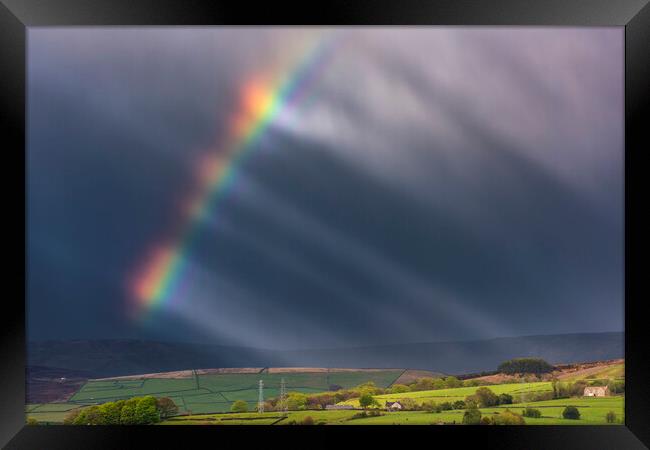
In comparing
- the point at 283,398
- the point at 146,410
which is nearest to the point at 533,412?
the point at 283,398

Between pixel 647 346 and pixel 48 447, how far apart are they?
375 cm

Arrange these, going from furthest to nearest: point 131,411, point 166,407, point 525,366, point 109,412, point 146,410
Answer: point 525,366 < point 109,412 < point 166,407 < point 146,410 < point 131,411

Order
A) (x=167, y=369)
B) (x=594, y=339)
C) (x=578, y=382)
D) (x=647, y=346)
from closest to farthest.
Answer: (x=647, y=346) < (x=594, y=339) < (x=578, y=382) < (x=167, y=369)

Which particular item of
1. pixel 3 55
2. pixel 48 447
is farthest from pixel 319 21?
pixel 48 447

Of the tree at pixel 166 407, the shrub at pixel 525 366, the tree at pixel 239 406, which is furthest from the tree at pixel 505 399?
the tree at pixel 166 407

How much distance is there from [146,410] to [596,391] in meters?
5.52

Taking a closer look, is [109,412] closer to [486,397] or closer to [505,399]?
[486,397]

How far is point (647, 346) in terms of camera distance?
9.00 ft

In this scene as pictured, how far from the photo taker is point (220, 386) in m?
6.59

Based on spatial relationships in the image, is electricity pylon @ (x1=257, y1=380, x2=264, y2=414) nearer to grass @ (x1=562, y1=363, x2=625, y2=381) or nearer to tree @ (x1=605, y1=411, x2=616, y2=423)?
tree @ (x1=605, y1=411, x2=616, y2=423)

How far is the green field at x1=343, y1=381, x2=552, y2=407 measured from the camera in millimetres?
5797

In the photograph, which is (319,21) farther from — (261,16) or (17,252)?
(17,252)

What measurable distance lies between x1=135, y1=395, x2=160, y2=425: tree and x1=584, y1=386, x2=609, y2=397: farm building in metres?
5.19

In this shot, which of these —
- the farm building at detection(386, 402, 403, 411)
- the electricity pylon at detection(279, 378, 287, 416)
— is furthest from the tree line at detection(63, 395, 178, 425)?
the farm building at detection(386, 402, 403, 411)
